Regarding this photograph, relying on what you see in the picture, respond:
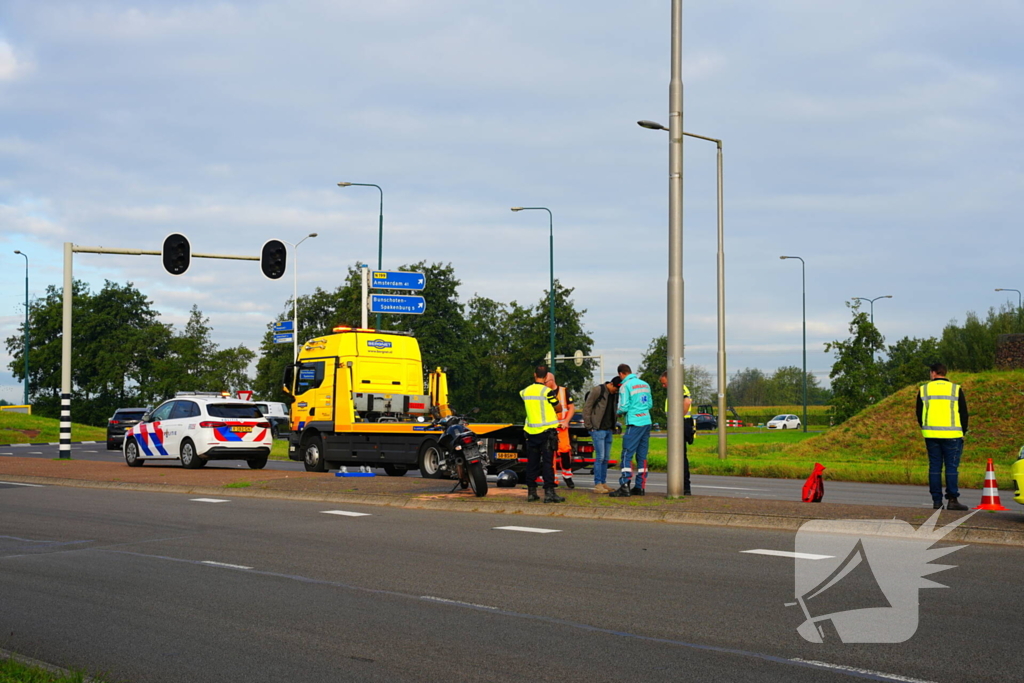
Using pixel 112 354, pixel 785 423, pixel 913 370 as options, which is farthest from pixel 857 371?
pixel 112 354

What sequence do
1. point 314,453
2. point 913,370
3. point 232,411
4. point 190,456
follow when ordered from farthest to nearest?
point 913,370
point 232,411
point 190,456
point 314,453

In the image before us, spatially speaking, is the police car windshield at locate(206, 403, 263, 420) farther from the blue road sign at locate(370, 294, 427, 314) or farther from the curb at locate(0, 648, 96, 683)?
the curb at locate(0, 648, 96, 683)

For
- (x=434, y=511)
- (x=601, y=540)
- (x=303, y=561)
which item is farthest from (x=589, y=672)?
(x=434, y=511)

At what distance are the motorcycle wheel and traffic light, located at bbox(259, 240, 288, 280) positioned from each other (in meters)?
14.0

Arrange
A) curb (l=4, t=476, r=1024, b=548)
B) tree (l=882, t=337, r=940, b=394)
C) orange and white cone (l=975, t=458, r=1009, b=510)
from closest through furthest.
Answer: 1. curb (l=4, t=476, r=1024, b=548)
2. orange and white cone (l=975, t=458, r=1009, b=510)
3. tree (l=882, t=337, r=940, b=394)

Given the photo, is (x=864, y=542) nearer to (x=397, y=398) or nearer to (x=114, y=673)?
(x=114, y=673)

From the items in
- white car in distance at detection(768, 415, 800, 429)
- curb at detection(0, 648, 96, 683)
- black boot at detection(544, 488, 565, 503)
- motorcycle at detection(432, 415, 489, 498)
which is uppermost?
motorcycle at detection(432, 415, 489, 498)

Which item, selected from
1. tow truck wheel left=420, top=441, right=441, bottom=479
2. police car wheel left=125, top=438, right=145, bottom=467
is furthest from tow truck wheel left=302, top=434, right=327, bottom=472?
police car wheel left=125, top=438, right=145, bottom=467

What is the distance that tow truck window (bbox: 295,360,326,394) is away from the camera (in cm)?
2406

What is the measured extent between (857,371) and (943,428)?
30.1 m

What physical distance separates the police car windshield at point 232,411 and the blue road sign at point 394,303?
6781mm

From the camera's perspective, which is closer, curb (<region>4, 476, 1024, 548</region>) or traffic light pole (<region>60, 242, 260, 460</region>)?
curb (<region>4, 476, 1024, 548</region>)

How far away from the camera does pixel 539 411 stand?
558 inches

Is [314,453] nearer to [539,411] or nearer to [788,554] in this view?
[539,411]
